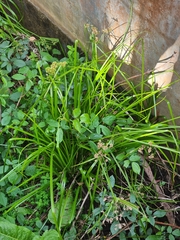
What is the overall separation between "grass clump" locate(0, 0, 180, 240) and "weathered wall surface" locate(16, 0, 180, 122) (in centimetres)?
17

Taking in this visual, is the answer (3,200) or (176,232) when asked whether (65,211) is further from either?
(176,232)

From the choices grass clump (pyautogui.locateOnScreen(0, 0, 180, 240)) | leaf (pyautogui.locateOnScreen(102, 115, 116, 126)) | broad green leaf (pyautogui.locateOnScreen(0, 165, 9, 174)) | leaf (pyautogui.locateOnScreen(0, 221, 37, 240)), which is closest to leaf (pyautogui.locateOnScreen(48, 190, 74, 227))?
grass clump (pyautogui.locateOnScreen(0, 0, 180, 240))

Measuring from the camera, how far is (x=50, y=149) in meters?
2.16

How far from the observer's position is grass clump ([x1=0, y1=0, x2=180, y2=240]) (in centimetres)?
202

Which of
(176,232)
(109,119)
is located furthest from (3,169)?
(176,232)

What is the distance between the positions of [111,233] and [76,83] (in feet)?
3.22

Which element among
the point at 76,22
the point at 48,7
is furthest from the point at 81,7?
the point at 48,7

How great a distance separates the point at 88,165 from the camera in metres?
2.28

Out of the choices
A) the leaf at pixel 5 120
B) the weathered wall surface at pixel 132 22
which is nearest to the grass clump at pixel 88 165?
the leaf at pixel 5 120

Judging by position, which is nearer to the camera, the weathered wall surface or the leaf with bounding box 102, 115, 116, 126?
the weathered wall surface

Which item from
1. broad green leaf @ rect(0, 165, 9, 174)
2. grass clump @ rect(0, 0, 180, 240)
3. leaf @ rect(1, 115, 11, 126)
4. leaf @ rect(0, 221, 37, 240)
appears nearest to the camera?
leaf @ rect(0, 221, 37, 240)

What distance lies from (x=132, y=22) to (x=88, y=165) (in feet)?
3.21

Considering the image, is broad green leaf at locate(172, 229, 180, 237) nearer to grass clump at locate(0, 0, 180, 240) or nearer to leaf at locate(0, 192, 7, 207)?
grass clump at locate(0, 0, 180, 240)

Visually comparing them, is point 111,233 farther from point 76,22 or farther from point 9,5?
point 9,5
